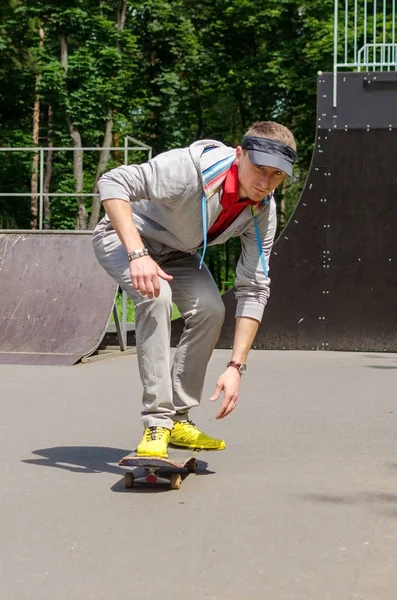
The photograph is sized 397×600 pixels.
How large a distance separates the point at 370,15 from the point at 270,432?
3202 cm

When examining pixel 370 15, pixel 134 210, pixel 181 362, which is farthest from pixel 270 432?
pixel 370 15

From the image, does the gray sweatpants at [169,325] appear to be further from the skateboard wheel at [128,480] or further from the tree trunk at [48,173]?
the tree trunk at [48,173]

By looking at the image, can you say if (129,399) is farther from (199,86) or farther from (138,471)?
(199,86)

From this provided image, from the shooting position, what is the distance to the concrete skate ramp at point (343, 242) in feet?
40.3

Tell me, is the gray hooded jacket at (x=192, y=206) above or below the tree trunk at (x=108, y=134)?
below

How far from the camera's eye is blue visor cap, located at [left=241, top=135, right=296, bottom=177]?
429 cm

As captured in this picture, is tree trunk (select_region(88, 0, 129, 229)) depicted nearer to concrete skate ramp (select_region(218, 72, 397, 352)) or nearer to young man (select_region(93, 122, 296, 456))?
concrete skate ramp (select_region(218, 72, 397, 352))

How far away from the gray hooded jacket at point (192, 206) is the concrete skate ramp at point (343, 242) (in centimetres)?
742

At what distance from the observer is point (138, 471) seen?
15.6 ft

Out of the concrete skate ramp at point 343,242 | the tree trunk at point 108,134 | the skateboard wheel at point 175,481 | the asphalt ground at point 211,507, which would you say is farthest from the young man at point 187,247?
the tree trunk at point 108,134

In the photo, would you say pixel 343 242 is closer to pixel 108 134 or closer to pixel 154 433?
pixel 154 433

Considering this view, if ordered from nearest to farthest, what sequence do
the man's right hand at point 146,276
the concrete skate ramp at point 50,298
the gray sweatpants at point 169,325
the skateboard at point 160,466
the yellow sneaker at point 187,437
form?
the man's right hand at point 146,276 < the skateboard at point 160,466 < the gray sweatpants at point 169,325 < the yellow sneaker at point 187,437 < the concrete skate ramp at point 50,298

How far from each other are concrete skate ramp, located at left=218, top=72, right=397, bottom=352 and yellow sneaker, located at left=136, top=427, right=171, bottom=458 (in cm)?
775

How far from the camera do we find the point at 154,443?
14.7 feet
